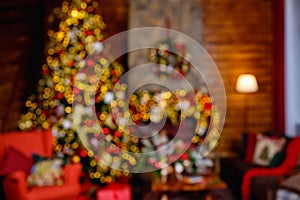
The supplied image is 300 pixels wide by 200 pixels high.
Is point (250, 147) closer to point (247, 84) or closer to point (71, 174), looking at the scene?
point (247, 84)

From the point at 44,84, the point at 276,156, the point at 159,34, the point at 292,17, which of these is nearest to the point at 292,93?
the point at 292,17

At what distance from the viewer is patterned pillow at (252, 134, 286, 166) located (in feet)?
16.7

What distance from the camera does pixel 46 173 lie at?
4594 mm

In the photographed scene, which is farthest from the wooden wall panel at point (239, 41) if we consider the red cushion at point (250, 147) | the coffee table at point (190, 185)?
the coffee table at point (190, 185)

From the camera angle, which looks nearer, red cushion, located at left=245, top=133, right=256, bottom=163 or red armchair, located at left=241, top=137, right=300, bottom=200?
red armchair, located at left=241, top=137, right=300, bottom=200

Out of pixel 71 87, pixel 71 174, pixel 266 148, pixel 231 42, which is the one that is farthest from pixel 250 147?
pixel 71 87

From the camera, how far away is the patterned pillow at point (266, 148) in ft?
16.7

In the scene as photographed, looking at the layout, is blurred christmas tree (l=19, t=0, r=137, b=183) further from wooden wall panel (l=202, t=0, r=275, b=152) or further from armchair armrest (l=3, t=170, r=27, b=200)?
wooden wall panel (l=202, t=0, r=275, b=152)

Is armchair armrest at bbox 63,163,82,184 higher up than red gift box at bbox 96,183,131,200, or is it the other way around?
armchair armrest at bbox 63,163,82,184

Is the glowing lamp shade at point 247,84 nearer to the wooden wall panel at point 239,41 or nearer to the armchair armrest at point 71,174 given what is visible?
the wooden wall panel at point 239,41

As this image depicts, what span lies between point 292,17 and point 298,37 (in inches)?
11.1

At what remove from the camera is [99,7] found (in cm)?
650

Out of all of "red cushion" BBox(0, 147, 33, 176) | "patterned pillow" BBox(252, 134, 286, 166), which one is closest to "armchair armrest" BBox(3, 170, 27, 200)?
"red cushion" BBox(0, 147, 33, 176)

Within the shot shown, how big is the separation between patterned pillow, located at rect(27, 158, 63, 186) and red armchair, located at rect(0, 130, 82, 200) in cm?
5
